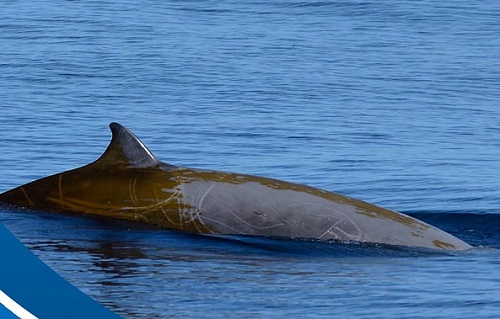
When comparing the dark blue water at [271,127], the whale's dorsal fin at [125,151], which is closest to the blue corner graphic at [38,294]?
the dark blue water at [271,127]

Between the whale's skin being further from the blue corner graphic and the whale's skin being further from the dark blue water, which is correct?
the blue corner graphic

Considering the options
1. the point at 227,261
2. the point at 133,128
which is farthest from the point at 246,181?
the point at 133,128

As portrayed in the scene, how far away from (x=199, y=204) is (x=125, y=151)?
72 cm

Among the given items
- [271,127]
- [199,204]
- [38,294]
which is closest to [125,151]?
[199,204]

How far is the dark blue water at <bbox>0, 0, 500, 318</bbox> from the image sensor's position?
1030cm

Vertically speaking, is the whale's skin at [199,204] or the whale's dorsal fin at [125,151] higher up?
the whale's dorsal fin at [125,151]

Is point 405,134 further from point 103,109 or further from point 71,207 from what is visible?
point 71,207

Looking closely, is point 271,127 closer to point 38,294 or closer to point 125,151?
point 125,151

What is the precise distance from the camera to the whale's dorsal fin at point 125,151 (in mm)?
11938

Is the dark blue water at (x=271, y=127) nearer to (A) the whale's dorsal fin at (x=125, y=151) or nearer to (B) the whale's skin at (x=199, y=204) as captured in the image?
(B) the whale's skin at (x=199, y=204)

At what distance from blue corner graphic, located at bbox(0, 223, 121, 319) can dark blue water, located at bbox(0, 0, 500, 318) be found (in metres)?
0.49

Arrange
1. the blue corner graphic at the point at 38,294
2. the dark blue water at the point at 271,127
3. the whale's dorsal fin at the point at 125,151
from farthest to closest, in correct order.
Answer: the whale's dorsal fin at the point at 125,151, the dark blue water at the point at 271,127, the blue corner graphic at the point at 38,294

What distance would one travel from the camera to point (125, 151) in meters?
12.0

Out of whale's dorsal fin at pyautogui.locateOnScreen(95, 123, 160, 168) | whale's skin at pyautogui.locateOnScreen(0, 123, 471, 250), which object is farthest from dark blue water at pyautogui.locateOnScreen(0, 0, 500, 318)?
whale's dorsal fin at pyautogui.locateOnScreen(95, 123, 160, 168)
